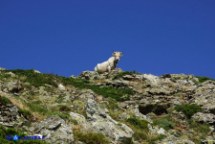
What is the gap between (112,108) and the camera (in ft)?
102

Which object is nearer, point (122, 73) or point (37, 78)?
point (37, 78)

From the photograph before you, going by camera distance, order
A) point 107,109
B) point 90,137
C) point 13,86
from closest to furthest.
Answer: point 90,137 < point 107,109 < point 13,86

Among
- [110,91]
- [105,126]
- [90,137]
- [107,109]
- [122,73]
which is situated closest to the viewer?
[90,137]

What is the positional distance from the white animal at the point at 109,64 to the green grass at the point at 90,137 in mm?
29174

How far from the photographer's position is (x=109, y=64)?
165ft

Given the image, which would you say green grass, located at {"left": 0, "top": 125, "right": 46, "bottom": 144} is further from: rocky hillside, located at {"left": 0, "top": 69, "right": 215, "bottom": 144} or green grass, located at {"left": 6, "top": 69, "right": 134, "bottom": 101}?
green grass, located at {"left": 6, "top": 69, "right": 134, "bottom": 101}

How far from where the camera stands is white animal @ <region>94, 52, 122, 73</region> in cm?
4931

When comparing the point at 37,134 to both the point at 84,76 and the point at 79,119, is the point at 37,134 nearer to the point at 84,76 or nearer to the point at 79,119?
the point at 79,119

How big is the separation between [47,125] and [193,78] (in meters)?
29.9

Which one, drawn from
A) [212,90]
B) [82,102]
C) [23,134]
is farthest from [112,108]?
[23,134]

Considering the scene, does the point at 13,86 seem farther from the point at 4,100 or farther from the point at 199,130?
the point at 199,130

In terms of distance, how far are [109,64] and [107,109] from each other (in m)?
21.0

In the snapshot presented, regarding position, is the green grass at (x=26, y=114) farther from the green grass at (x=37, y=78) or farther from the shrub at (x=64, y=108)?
the green grass at (x=37, y=78)

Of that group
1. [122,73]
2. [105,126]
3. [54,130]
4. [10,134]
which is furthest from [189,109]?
[10,134]
